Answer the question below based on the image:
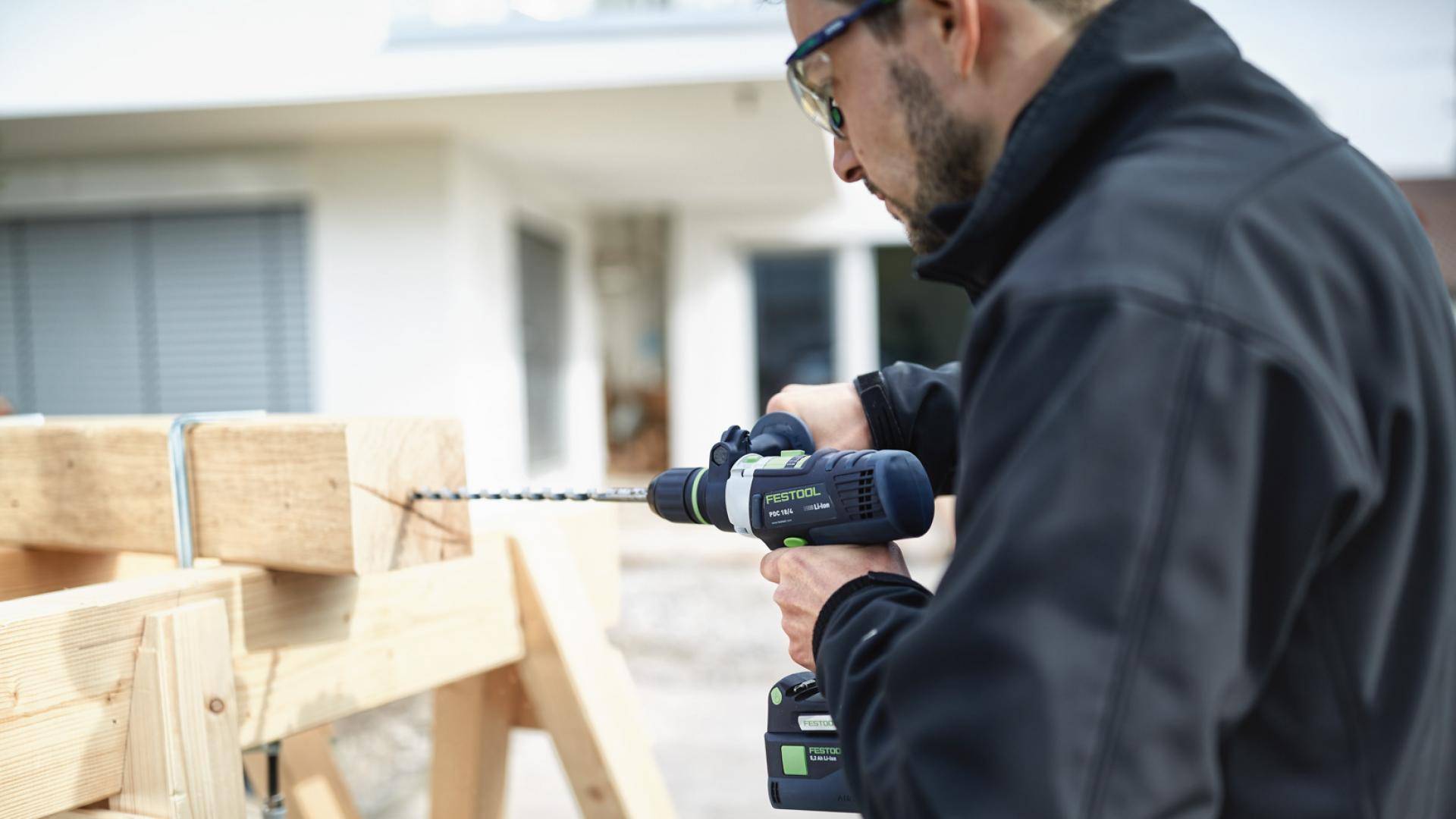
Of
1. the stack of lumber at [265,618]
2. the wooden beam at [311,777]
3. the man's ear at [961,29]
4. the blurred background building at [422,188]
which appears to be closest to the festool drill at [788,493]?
the stack of lumber at [265,618]

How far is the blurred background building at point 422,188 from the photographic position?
19.0 feet

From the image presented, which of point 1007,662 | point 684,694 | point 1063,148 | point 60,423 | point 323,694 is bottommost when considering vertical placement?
point 684,694

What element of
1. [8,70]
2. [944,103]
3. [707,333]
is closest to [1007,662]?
[944,103]

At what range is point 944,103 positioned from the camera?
3.11 feet

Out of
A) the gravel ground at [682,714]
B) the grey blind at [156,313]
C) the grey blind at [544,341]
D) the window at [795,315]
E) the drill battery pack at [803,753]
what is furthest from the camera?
the window at [795,315]

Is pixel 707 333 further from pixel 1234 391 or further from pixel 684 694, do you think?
pixel 1234 391

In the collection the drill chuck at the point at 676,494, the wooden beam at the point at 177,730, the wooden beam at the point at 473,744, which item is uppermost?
the drill chuck at the point at 676,494

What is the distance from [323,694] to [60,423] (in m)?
0.66

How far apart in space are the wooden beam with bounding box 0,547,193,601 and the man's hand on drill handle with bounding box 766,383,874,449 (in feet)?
3.57

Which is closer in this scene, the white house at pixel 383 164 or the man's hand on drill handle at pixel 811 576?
the man's hand on drill handle at pixel 811 576

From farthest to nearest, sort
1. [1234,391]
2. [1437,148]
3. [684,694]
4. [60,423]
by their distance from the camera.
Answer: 1. [1437,148]
2. [684,694]
3. [60,423]
4. [1234,391]

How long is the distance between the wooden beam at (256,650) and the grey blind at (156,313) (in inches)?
233

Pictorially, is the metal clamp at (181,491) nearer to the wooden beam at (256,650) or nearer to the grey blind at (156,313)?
the wooden beam at (256,650)

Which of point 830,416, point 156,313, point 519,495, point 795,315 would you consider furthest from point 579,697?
point 795,315
